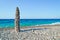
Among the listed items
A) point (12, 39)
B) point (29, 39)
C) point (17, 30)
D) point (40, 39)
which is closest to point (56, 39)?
point (40, 39)

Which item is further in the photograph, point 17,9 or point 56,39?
point 17,9

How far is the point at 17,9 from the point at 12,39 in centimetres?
578

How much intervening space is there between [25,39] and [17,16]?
217 inches

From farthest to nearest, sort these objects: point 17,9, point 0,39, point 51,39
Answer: point 17,9
point 51,39
point 0,39

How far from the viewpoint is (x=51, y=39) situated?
1144cm

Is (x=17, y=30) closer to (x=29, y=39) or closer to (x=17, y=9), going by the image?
(x=17, y=9)

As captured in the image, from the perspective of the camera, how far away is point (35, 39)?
11594 millimetres

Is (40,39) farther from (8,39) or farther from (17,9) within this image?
(17,9)

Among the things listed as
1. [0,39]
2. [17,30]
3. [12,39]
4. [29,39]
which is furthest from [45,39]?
[17,30]

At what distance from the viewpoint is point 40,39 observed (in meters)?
11.6

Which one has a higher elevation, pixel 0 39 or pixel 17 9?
pixel 17 9

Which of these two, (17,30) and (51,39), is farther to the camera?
(17,30)

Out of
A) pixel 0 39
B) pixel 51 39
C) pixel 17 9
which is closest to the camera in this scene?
pixel 0 39

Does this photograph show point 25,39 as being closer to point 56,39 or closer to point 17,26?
point 56,39
